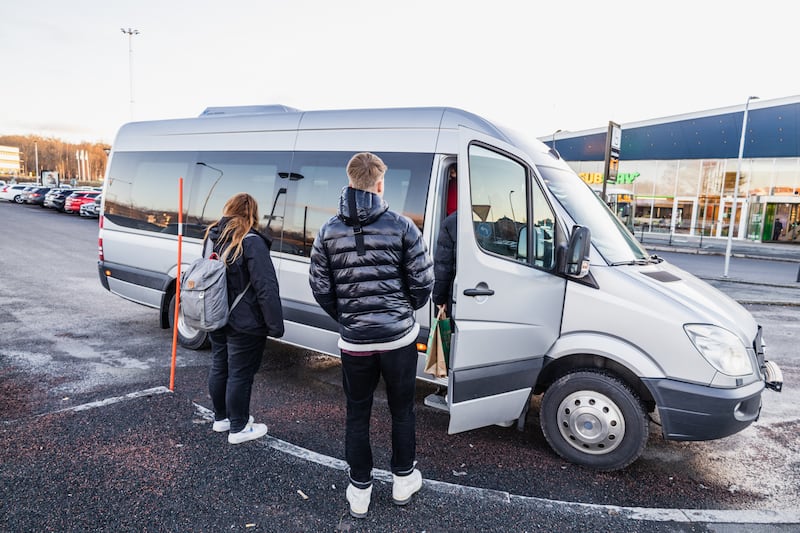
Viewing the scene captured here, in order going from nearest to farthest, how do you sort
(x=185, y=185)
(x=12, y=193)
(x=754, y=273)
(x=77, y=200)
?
(x=185, y=185), (x=754, y=273), (x=77, y=200), (x=12, y=193)

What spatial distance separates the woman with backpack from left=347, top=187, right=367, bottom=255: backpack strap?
1.05 meters

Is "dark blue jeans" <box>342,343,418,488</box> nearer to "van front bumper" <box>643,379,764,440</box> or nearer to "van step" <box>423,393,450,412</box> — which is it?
"van step" <box>423,393,450,412</box>

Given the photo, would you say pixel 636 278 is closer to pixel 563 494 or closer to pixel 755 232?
pixel 563 494

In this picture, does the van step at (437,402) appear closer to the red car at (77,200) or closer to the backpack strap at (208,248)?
the backpack strap at (208,248)

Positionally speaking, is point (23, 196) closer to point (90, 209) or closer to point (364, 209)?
point (90, 209)

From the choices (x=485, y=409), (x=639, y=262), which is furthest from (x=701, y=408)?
(x=485, y=409)

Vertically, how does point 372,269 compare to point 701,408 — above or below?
above

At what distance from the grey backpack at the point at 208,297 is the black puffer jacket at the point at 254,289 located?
0.17ft

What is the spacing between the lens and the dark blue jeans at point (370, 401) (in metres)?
2.91

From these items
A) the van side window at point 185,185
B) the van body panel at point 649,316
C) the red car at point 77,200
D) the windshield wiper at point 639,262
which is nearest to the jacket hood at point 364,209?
the van body panel at point 649,316

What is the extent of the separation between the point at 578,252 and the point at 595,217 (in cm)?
84

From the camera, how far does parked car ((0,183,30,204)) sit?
1613 inches

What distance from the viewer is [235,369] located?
3775 millimetres

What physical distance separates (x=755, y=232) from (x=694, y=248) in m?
8.65
